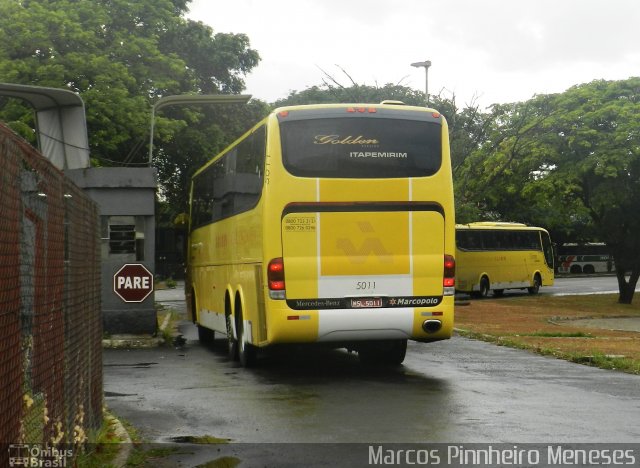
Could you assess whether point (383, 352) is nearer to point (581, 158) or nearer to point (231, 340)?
point (231, 340)

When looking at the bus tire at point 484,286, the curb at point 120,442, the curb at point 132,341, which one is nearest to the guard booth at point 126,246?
the curb at point 132,341

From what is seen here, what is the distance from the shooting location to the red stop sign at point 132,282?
61.1ft

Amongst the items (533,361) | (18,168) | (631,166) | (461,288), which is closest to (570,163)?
(631,166)

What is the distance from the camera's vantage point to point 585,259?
76.6m

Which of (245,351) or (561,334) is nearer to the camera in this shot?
(245,351)

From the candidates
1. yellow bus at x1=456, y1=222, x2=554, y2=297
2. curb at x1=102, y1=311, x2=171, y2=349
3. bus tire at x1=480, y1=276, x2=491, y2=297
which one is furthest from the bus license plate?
bus tire at x1=480, y1=276, x2=491, y2=297

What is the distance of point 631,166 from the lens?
36938mm

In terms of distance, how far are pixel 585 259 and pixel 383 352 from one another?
64.3 metres

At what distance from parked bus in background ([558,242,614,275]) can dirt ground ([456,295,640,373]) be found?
33153mm

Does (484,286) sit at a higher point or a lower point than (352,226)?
lower

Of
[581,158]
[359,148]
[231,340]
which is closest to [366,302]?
[359,148]

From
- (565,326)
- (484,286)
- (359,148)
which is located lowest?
(565,326)

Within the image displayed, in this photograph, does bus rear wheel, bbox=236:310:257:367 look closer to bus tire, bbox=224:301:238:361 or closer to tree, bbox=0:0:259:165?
bus tire, bbox=224:301:238:361

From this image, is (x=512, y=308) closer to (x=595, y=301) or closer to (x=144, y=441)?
(x=595, y=301)
